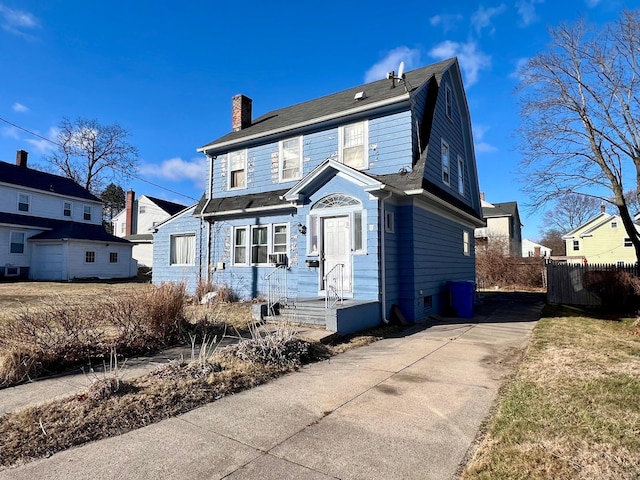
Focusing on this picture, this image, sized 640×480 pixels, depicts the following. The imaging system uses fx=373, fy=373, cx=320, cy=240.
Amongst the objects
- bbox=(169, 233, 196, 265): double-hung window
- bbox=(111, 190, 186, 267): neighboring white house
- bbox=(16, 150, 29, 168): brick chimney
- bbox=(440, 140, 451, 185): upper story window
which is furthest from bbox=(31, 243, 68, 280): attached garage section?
bbox=(440, 140, 451, 185): upper story window

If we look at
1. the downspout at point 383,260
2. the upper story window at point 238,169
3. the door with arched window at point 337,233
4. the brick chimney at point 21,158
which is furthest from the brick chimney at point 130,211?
the downspout at point 383,260

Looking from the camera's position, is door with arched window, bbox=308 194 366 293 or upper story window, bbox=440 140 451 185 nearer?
door with arched window, bbox=308 194 366 293

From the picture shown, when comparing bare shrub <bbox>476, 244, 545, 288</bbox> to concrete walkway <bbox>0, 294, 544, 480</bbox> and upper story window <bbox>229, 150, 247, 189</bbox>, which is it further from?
concrete walkway <bbox>0, 294, 544, 480</bbox>

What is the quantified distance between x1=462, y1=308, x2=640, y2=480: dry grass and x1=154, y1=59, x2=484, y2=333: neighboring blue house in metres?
4.01

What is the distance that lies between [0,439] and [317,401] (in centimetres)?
296

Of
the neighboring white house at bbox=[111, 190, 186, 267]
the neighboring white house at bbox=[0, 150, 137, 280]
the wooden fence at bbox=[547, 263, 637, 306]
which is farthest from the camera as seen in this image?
the neighboring white house at bbox=[111, 190, 186, 267]

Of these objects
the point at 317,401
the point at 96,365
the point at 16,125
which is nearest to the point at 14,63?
the point at 16,125

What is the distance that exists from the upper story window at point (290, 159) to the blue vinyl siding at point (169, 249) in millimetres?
4005

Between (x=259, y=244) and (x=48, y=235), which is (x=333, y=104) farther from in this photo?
(x=48, y=235)

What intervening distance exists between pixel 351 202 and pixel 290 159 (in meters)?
4.26

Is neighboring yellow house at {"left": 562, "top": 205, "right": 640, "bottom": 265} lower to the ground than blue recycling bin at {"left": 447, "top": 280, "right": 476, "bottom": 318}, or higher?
higher

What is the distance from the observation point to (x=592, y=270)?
14.3 meters

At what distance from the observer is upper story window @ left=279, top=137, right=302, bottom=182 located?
12.9 metres

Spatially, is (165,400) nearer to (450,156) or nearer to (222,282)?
(222,282)
